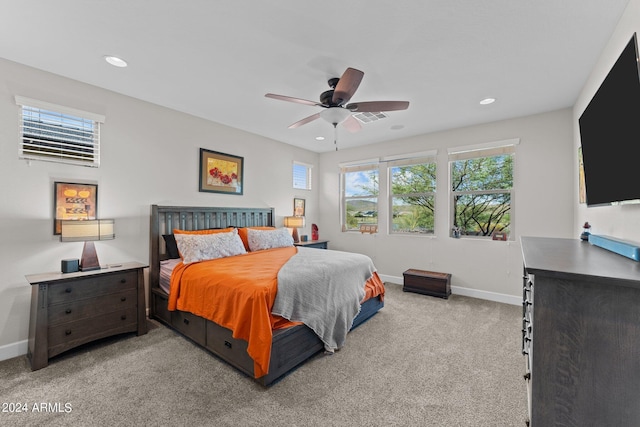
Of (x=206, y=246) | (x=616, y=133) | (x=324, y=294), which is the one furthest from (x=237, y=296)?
(x=616, y=133)

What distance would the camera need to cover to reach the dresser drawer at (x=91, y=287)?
2424 millimetres

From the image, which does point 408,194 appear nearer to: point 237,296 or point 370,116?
point 370,116

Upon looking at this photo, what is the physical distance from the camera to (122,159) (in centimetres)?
325

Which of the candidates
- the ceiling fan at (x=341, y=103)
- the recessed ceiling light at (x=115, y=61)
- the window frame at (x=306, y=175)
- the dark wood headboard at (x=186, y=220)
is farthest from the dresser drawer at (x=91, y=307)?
the window frame at (x=306, y=175)

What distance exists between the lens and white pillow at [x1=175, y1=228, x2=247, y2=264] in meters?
3.16

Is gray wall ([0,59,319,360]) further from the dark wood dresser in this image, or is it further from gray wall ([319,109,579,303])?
the dark wood dresser

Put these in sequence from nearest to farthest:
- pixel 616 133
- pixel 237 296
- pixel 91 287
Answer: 1. pixel 616 133
2. pixel 237 296
3. pixel 91 287

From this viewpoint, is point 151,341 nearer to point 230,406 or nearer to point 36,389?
point 36,389

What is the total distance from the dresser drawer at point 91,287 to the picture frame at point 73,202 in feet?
2.10

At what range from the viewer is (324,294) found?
260 centimetres

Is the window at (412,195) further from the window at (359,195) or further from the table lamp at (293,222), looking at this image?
the table lamp at (293,222)

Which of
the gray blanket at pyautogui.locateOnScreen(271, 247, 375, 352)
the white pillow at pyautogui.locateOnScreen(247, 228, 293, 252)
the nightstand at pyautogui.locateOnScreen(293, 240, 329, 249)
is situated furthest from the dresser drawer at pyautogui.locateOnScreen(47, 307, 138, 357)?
the nightstand at pyautogui.locateOnScreen(293, 240, 329, 249)

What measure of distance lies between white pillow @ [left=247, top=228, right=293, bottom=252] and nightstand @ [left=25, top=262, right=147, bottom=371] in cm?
147

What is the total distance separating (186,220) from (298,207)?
2391 millimetres
